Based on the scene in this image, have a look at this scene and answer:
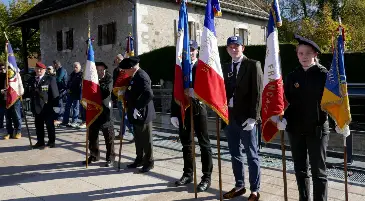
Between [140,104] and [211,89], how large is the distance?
5.93 feet

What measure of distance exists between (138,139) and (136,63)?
4.29 feet

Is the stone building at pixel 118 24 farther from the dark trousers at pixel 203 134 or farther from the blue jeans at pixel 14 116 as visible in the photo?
the dark trousers at pixel 203 134

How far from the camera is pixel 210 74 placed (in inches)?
179

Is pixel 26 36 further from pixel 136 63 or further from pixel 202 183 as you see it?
pixel 202 183

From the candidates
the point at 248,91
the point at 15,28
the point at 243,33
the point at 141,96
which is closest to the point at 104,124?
the point at 141,96

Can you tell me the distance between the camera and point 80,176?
603 centimetres

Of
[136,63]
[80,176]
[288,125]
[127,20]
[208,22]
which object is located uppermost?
[127,20]

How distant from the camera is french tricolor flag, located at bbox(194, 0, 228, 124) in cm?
446

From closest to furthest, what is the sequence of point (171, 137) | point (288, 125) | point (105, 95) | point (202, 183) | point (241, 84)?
point (288, 125) < point (241, 84) < point (202, 183) < point (105, 95) < point (171, 137)

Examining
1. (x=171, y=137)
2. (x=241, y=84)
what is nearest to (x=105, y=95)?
(x=171, y=137)

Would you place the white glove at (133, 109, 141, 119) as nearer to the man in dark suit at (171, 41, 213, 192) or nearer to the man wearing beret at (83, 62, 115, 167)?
the man in dark suit at (171, 41, 213, 192)

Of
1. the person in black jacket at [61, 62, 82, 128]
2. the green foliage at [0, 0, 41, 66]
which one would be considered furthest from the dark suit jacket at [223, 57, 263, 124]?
the green foliage at [0, 0, 41, 66]

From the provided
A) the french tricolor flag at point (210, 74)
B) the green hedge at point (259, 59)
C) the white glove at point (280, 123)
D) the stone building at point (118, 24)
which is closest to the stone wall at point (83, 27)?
the stone building at point (118, 24)

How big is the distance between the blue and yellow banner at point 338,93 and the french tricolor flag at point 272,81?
0.47m
